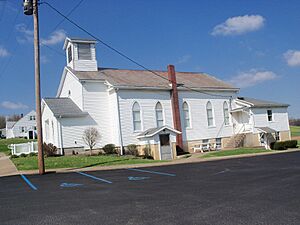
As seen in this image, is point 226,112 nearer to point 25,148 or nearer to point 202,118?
point 202,118

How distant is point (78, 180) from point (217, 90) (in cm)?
2497

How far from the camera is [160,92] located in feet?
108

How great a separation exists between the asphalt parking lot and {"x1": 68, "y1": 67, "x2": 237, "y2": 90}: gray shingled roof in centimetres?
1849

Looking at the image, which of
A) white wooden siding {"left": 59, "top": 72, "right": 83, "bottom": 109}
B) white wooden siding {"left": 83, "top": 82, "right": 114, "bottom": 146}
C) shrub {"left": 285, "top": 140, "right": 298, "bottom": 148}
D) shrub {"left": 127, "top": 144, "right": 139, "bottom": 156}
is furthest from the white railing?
shrub {"left": 285, "top": 140, "right": 298, "bottom": 148}

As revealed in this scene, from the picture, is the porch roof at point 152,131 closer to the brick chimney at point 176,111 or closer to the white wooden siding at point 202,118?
the brick chimney at point 176,111

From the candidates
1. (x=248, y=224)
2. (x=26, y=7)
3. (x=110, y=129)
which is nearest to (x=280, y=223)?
(x=248, y=224)

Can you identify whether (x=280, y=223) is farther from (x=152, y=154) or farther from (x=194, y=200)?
(x=152, y=154)

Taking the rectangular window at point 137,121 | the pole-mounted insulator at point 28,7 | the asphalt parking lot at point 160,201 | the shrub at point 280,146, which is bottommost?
the asphalt parking lot at point 160,201

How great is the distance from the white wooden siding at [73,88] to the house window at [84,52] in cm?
211

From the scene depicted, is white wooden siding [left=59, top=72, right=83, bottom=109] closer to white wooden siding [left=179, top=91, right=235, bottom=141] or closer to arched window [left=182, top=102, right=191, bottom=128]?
white wooden siding [left=179, top=91, right=235, bottom=141]

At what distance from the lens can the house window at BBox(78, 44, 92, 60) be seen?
109ft

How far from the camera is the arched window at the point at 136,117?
102ft

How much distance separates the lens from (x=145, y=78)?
116 ft

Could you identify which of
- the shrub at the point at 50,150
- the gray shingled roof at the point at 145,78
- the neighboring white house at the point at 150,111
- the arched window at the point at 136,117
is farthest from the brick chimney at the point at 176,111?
the shrub at the point at 50,150
